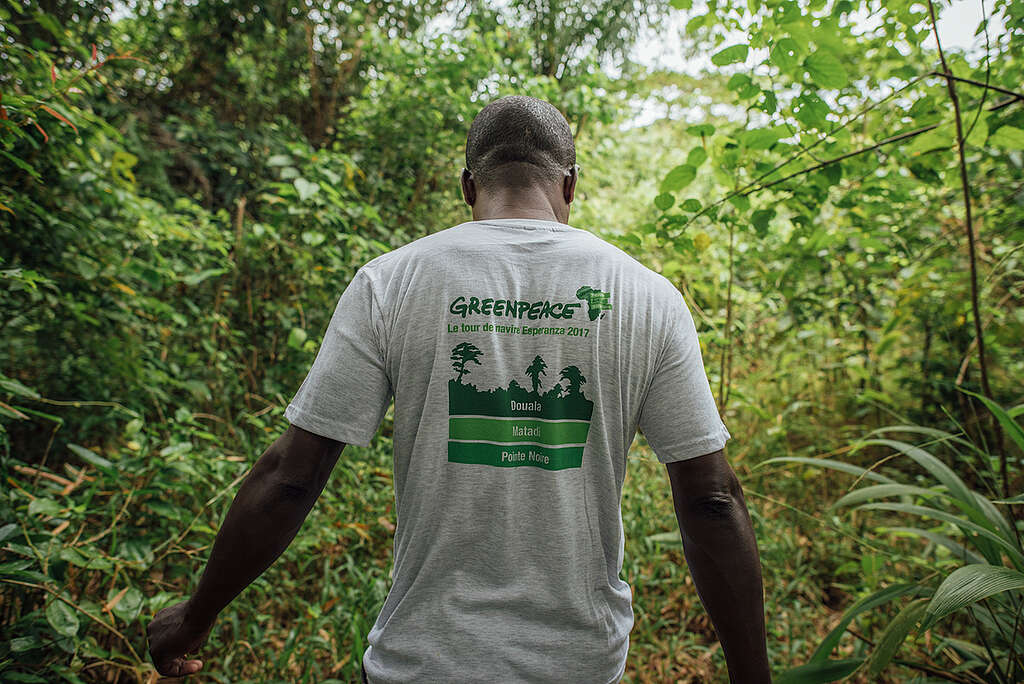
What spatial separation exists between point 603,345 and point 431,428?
13.4 inches

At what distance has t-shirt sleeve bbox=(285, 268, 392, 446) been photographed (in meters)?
0.96

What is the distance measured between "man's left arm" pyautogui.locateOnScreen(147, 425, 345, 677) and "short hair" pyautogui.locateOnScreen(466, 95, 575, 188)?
0.64m

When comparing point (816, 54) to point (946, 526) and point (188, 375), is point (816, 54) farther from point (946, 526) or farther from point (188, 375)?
point (188, 375)

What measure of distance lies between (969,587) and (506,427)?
3.57 ft

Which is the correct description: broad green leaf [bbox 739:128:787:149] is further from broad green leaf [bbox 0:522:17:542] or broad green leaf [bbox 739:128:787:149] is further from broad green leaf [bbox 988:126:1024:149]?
broad green leaf [bbox 0:522:17:542]

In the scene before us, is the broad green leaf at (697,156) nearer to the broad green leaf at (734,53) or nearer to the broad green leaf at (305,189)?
the broad green leaf at (734,53)

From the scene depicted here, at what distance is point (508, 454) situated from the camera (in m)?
0.95

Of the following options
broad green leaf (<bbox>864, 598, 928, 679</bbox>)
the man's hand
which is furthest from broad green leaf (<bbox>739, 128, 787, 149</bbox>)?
the man's hand

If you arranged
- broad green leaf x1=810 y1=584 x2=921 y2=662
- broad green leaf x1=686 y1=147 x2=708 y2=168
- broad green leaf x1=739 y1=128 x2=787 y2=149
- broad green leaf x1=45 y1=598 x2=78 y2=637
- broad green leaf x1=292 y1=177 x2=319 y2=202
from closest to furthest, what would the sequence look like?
broad green leaf x1=45 y1=598 x2=78 y2=637, broad green leaf x1=810 y1=584 x2=921 y2=662, broad green leaf x1=739 y1=128 x2=787 y2=149, broad green leaf x1=686 y1=147 x2=708 y2=168, broad green leaf x1=292 y1=177 x2=319 y2=202

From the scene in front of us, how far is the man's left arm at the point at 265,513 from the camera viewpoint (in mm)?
977

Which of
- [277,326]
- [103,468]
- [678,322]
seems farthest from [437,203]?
[678,322]

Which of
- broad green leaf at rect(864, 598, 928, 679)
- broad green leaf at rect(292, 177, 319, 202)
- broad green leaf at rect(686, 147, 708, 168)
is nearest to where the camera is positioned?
broad green leaf at rect(864, 598, 928, 679)

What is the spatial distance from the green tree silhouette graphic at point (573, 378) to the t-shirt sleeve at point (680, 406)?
0.15 m

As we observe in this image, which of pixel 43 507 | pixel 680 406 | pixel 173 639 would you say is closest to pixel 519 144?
pixel 680 406
